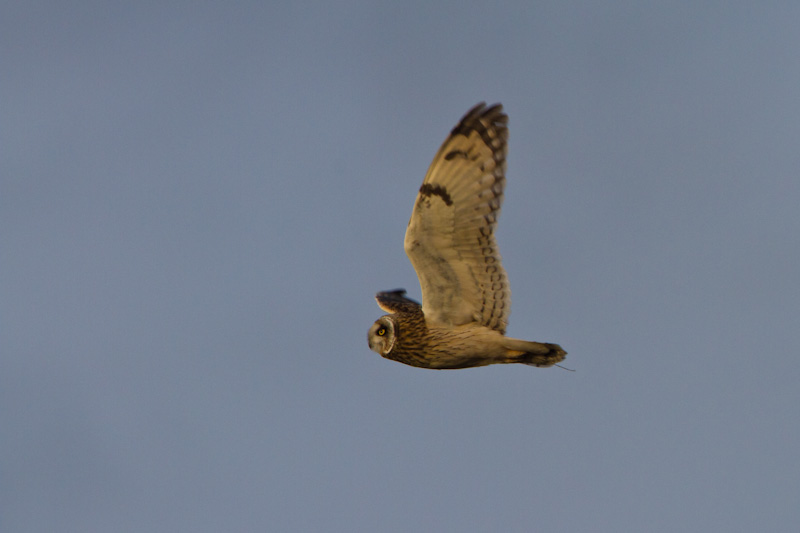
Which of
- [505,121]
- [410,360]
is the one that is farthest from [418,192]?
[410,360]

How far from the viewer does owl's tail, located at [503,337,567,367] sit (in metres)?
10.3

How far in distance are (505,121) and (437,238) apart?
1370mm

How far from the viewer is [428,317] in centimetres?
1052

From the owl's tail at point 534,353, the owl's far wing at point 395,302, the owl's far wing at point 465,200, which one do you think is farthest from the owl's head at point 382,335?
the owl's tail at point 534,353

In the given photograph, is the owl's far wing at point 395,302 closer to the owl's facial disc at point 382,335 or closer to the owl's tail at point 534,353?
the owl's facial disc at point 382,335

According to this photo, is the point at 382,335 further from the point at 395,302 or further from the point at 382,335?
the point at 395,302

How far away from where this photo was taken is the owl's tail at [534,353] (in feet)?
33.7

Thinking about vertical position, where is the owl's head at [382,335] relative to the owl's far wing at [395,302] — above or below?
below

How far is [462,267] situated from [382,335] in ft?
4.04

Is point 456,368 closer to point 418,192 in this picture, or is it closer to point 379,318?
point 379,318

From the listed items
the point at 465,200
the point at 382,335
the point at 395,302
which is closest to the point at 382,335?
the point at 382,335

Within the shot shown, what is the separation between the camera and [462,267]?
33.1ft

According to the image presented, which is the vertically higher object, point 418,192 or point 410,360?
point 418,192

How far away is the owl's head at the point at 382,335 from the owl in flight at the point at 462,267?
0.04 ft
